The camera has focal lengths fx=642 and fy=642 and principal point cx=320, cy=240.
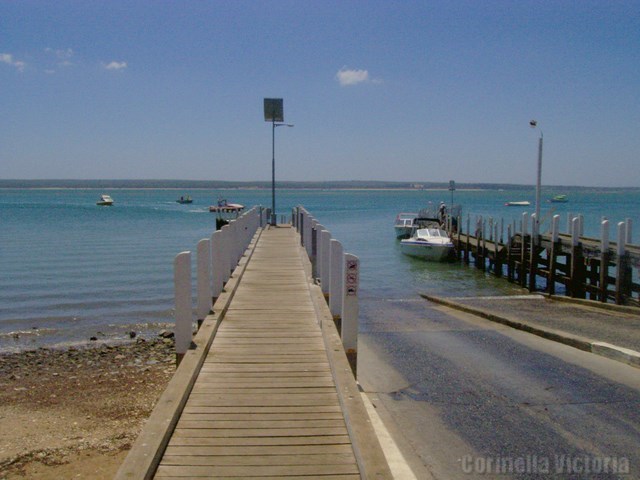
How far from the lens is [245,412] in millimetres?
5758

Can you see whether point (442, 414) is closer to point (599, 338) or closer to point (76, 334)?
point (599, 338)

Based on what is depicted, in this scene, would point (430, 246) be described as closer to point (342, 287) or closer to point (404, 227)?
point (404, 227)

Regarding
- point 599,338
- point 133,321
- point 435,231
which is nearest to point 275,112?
point 435,231

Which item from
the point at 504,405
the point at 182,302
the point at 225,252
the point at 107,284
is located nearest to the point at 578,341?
the point at 504,405

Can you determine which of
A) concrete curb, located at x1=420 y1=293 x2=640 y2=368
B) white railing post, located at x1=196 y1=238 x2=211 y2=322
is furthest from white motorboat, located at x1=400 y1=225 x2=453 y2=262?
white railing post, located at x1=196 y1=238 x2=211 y2=322

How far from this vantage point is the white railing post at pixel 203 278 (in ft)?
27.1


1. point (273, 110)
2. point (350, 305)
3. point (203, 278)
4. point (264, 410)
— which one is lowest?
point (264, 410)

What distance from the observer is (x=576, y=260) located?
68.3 ft

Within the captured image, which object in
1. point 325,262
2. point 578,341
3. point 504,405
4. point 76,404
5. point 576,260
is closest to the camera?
point 504,405

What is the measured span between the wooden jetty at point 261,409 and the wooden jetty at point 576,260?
11.7 meters

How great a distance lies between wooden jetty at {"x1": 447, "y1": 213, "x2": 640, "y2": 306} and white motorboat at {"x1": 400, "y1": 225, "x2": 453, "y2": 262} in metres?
2.61

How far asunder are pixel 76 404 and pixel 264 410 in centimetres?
533

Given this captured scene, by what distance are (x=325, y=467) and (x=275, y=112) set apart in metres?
26.1

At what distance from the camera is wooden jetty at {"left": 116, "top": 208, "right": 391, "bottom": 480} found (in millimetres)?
4777
